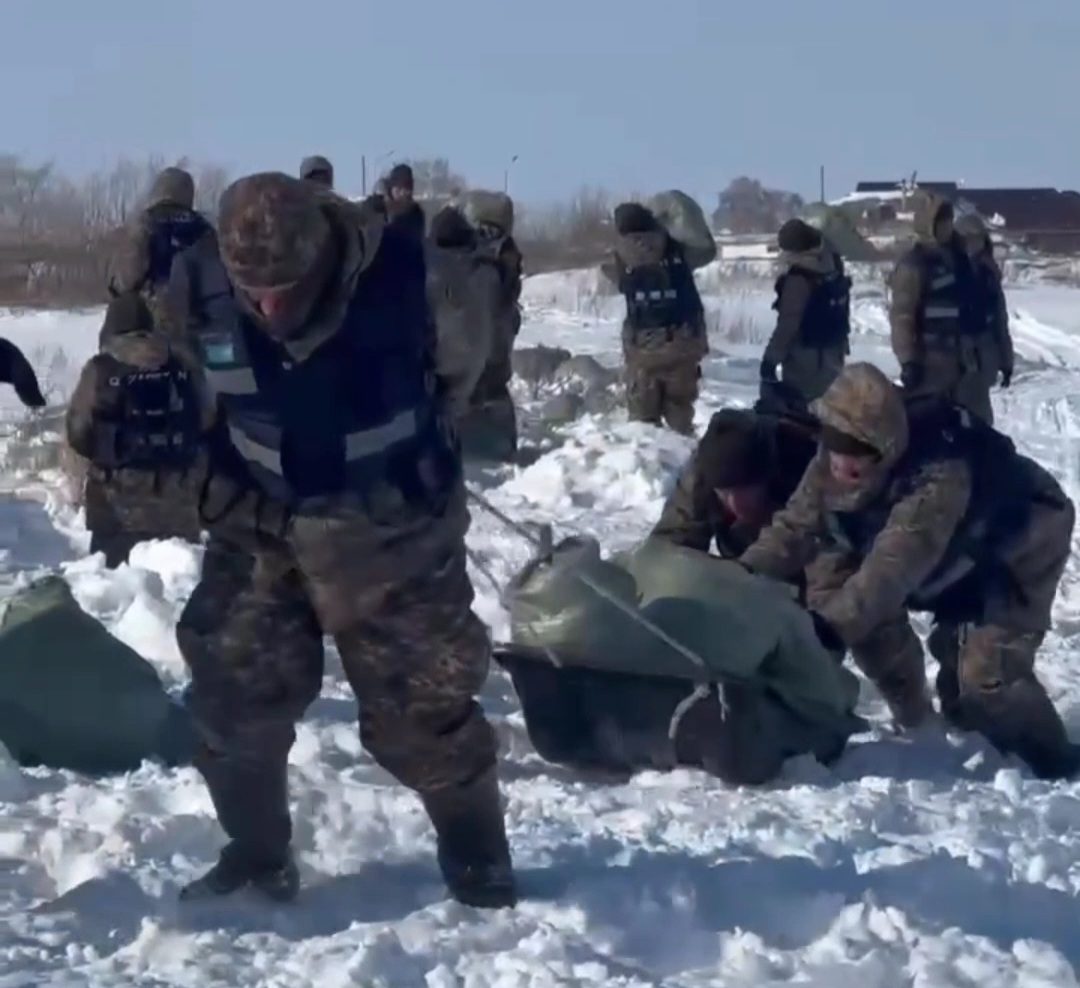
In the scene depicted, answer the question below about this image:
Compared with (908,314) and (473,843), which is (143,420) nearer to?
(473,843)

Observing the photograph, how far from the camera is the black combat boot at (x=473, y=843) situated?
14.0ft

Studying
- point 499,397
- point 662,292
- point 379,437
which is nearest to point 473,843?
point 379,437

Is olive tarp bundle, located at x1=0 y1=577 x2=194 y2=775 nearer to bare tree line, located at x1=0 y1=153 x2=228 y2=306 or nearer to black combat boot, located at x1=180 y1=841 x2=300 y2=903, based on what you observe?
black combat boot, located at x1=180 y1=841 x2=300 y2=903

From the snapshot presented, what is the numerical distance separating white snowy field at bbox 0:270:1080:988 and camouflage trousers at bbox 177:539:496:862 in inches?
11.3

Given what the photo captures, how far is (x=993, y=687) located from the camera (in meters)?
5.93

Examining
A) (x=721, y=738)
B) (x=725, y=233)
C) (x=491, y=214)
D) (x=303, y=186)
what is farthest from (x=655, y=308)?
(x=725, y=233)

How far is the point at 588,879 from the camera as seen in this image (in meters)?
4.45

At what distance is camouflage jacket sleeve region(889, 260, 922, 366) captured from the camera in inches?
414

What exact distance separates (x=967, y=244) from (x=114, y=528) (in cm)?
485

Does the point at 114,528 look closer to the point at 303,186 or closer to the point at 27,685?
the point at 27,685

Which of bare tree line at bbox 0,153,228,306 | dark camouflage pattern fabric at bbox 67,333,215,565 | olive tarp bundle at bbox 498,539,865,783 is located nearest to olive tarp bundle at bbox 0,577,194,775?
olive tarp bundle at bbox 498,539,865,783

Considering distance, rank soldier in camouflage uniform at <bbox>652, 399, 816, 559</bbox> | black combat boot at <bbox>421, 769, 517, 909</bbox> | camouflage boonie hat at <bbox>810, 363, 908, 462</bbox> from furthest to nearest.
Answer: soldier in camouflage uniform at <bbox>652, 399, 816, 559</bbox>, camouflage boonie hat at <bbox>810, 363, 908, 462</bbox>, black combat boot at <bbox>421, 769, 517, 909</bbox>

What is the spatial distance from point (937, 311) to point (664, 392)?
2822 millimetres

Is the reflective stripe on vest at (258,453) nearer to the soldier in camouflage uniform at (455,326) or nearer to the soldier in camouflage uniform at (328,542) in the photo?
the soldier in camouflage uniform at (328,542)
